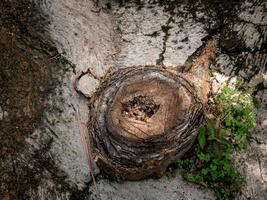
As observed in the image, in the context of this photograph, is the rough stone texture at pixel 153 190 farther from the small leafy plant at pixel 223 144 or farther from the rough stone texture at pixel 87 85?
the rough stone texture at pixel 87 85

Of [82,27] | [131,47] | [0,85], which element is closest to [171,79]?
[131,47]

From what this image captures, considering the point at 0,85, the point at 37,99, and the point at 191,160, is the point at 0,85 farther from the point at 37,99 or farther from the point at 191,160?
the point at 191,160

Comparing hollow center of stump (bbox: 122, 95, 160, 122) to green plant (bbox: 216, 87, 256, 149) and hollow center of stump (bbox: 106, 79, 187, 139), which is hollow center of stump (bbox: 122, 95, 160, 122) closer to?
hollow center of stump (bbox: 106, 79, 187, 139)

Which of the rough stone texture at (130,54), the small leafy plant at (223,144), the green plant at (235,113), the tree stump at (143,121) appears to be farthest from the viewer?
the green plant at (235,113)

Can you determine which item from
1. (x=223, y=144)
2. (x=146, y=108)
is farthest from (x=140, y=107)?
(x=223, y=144)

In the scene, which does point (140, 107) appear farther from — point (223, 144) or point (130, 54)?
point (223, 144)

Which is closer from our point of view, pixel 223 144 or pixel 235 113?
pixel 223 144

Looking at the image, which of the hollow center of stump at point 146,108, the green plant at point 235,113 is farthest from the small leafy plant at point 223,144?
the hollow center of stump at point 146,108
